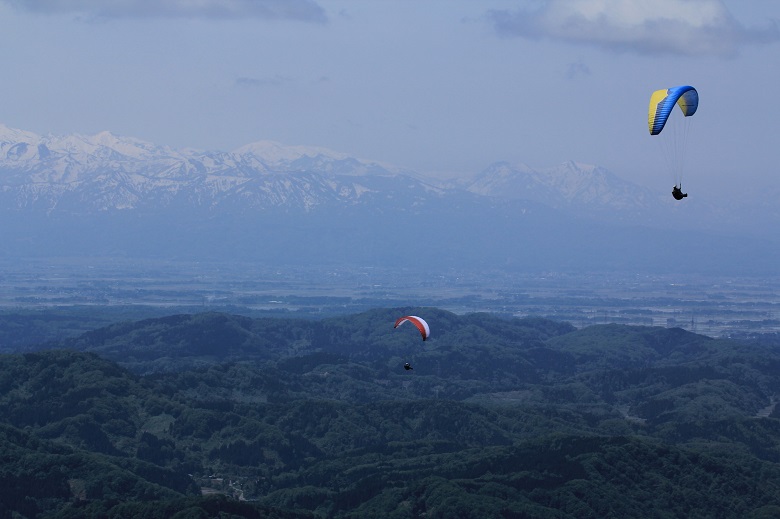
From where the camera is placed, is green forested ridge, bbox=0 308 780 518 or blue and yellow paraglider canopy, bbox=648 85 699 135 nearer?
blue and yellow paraglider canopy, bbox=648 85 699 135

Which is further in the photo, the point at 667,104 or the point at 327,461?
the point at 327,461

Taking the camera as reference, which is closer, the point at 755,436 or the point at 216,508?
the point at 216,508

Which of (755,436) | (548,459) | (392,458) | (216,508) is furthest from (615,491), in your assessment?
(755,436)

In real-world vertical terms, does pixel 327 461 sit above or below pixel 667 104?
below

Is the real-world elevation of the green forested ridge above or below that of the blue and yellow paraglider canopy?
below

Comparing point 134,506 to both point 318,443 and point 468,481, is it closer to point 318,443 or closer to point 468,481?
point 468,481

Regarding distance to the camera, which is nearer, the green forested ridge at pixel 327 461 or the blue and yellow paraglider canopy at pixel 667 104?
the blue and yellow paraglider canopy at pixel 667 104

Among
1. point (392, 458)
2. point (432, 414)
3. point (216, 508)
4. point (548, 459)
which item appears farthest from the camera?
point (432, 414)

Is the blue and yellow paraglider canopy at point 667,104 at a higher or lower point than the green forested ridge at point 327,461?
higher
